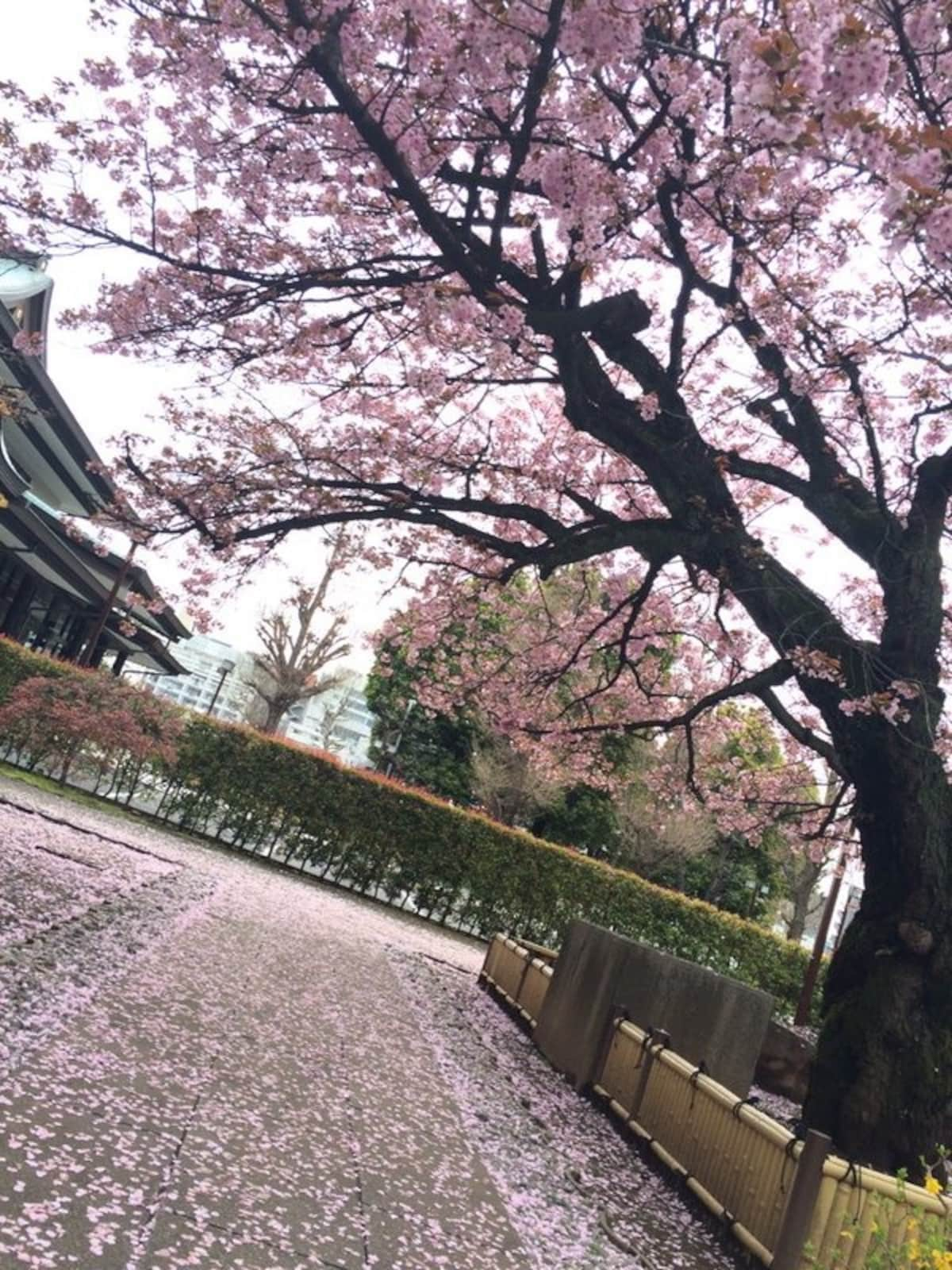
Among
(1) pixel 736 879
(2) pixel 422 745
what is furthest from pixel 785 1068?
(2) pixel 422 745

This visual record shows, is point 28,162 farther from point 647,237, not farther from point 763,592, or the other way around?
point 763,592

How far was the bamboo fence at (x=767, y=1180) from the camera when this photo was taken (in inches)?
136

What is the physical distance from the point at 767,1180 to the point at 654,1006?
8.66 ft

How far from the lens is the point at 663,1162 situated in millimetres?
5000

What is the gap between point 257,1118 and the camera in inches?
146

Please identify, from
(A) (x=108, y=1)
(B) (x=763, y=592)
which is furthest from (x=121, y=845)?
(A) (x=108, y=1)

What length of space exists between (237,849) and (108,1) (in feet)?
44.1

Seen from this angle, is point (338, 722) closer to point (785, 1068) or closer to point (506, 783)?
point (506, 783)

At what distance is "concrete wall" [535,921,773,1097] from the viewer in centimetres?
649

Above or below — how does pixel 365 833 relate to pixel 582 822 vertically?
below

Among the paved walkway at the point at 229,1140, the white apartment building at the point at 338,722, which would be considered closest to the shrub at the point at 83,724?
the white apartment building at the point at 338,722

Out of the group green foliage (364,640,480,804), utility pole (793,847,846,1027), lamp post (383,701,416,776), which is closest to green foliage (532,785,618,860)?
green foliage (364,640,480,804)

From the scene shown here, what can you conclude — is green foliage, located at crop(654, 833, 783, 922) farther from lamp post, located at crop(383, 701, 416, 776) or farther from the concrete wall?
the concrete wall

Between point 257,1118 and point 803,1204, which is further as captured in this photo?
point 257,1118
